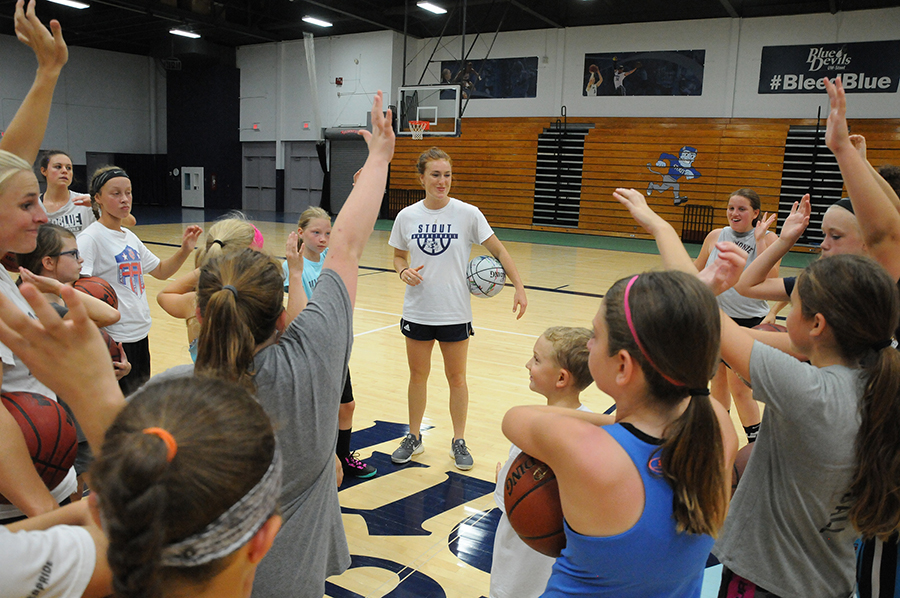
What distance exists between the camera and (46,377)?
1140 mm

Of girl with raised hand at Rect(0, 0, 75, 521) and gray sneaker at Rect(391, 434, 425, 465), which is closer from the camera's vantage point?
girl with raised hand at Rect(0, 0, 75, 521)

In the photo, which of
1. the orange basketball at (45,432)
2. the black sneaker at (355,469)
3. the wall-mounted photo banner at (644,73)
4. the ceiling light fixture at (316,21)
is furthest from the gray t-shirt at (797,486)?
the ceiling light fixture at (316,21)

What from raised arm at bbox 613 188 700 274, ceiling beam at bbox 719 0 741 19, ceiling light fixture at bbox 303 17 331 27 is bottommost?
raised arm at bbox 613 188 700 274

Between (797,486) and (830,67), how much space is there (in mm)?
16775

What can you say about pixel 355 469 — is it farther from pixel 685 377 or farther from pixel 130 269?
pixel 685 377

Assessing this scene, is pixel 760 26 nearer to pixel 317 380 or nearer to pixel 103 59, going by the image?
pixel 317 380

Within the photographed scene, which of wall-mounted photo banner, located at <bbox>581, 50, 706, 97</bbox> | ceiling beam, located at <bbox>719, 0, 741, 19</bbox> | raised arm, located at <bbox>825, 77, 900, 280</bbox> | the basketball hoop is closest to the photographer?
raised arm, located at <bbox>825, 77, 900, 280</bbox>

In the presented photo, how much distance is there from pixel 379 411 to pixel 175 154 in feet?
76.9

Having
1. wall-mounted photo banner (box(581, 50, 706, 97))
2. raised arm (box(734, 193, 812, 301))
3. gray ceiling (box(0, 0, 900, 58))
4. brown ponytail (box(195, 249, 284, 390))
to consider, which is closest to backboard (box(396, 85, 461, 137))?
gray ceiling (box(0, 0, 900, 58))

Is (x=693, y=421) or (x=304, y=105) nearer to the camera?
(x=693, y=421)

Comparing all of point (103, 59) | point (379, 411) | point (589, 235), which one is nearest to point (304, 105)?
point (103, 59)

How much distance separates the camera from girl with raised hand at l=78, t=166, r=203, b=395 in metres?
3.73

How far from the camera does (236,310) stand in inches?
55.2

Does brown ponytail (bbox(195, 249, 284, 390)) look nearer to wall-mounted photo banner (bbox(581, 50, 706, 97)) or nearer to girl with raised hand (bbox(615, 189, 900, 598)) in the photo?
girl with raised hand (bbox(615, 189, 900, 598))
